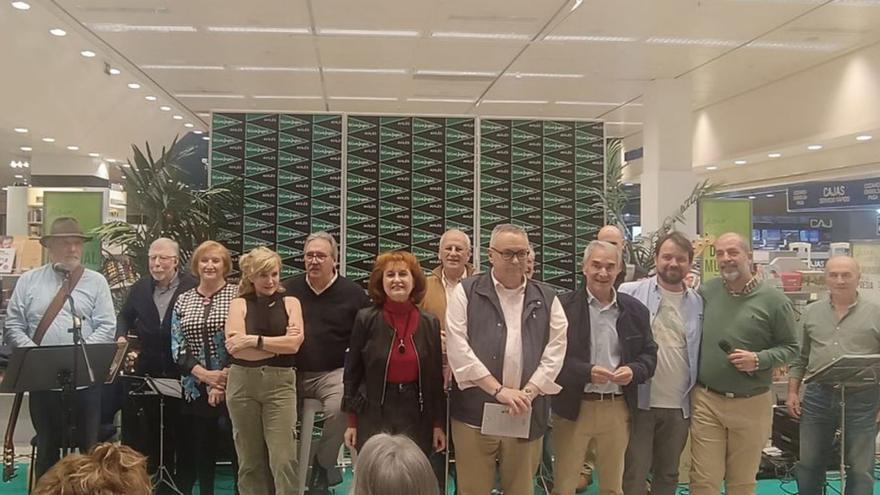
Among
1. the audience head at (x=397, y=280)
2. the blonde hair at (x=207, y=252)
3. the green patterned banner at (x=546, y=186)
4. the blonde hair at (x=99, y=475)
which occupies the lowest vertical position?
the blonde hair at (x=99, y=475)

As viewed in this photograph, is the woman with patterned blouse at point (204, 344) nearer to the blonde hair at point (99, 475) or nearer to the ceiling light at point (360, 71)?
the blonde hair at point (99, 475)

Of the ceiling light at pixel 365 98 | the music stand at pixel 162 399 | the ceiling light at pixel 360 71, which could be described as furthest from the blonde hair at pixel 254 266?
the ceiling light at pixel 365 98

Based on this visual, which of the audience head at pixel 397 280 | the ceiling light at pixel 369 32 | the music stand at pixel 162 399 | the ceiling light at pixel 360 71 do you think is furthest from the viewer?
the ceiling light at pixel 360 71

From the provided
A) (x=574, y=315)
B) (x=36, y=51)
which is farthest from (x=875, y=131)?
(x=36, y=51)

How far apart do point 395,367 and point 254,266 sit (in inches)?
36.9

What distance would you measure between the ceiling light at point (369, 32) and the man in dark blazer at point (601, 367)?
4375 mm

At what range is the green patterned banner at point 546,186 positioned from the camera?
606cm

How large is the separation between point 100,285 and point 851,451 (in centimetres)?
434

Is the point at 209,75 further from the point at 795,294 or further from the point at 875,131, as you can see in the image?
the point at 875,131

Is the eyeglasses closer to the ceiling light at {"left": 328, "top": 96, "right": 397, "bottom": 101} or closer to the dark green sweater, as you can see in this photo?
the dark green sweater

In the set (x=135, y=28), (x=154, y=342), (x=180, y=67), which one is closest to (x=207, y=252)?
(x=154, y=342)

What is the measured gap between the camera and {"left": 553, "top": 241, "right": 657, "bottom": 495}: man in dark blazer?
3418 mm

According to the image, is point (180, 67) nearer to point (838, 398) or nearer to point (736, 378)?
point (736, 378)

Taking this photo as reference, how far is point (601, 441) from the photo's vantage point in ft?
11.3
